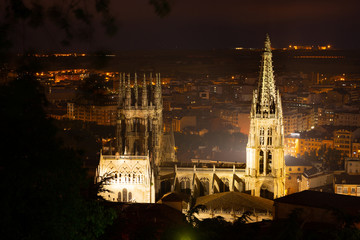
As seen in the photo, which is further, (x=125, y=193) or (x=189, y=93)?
(x=189, y=93)

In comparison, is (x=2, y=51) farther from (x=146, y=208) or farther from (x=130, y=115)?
(x=130, y=115)

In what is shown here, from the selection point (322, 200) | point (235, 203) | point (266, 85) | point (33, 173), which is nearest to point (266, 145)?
point (266, 85)

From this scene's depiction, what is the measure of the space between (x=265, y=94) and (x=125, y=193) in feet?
31.9

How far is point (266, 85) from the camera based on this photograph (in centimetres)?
3503

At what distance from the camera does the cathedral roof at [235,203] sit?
28844 mm

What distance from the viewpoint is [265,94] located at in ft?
115

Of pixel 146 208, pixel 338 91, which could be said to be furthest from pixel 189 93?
pixel 146 208

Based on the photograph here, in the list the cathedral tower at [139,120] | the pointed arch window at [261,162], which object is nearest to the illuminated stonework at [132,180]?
the cathedral tower at [139,120]

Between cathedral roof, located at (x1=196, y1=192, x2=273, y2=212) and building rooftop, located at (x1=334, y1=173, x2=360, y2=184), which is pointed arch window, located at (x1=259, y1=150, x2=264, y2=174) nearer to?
cathedral roof, located at (x1=196, y1=192, x2=273, y2=212)

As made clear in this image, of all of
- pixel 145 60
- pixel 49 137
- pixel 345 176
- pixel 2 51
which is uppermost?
pixel 145 60

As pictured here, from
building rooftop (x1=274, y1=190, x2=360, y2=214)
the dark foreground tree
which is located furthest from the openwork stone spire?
the dark foreground tree

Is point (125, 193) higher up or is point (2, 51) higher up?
point (2, 51)

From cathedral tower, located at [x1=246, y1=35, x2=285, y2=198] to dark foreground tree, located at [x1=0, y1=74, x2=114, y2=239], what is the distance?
22721 mm

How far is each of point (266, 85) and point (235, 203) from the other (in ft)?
27.7
